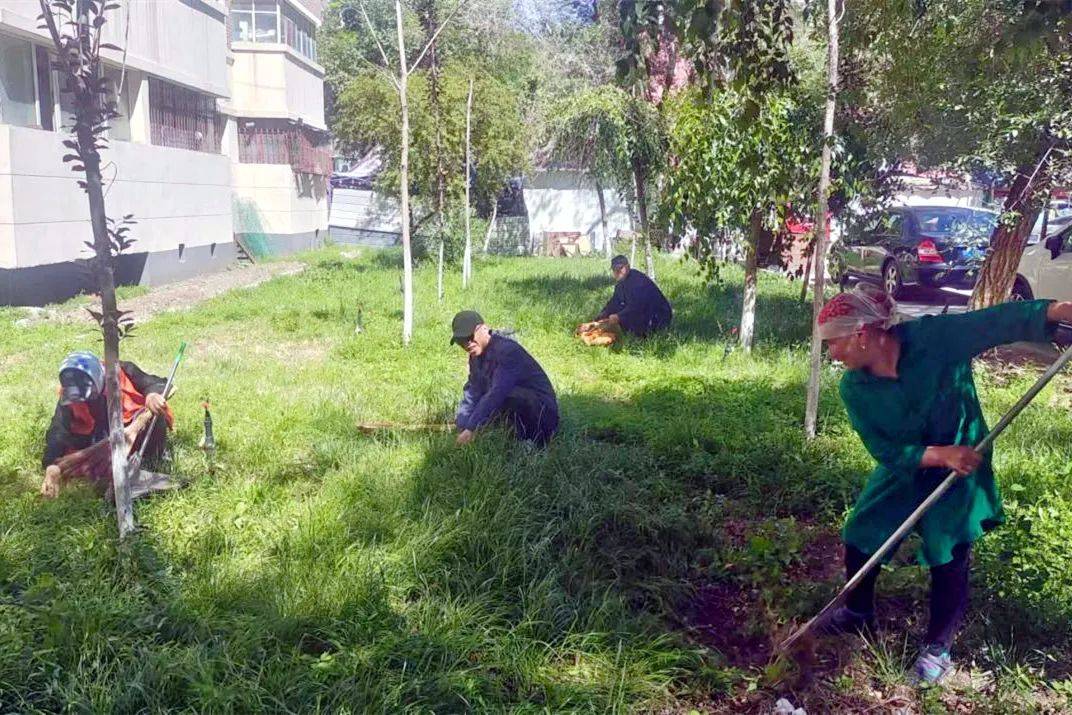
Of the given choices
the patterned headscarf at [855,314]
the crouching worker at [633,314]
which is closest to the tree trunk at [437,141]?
the crouching worker at [633,314]

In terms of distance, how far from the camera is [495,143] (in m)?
17.8

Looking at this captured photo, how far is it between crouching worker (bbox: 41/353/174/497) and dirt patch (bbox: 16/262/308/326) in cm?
560

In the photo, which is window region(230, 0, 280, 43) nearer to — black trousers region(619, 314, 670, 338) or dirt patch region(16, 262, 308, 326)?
dirt patch region(16, 262, 308, 326)

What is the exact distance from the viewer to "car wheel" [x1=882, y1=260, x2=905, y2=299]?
1450 cm

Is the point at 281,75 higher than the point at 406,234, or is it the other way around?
the point at 281,75

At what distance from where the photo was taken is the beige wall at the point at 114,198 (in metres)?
11.6

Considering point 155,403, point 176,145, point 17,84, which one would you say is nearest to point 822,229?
point 155,403

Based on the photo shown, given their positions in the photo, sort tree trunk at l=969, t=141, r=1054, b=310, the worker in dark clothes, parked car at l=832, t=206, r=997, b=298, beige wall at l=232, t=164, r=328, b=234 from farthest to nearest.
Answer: beige wall at l=232, t=164, r=328, b=234 < parked car at l=832, t=206, r=997, b=298 < tree trunk at l=969, t=141, r=1054, b=310 < the worker in dark clothes

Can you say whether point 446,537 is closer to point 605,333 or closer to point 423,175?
point 605,333

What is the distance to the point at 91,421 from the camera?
5.05 m

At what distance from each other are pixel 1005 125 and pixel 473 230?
14452 mm

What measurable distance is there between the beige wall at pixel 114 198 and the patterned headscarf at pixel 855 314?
270 inches

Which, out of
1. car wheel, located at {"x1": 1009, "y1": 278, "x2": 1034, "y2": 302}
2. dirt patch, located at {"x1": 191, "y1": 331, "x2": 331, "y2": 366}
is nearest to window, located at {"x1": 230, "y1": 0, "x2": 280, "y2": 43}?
dirt patch, located at {"x1": 191, "y1": 331, "x2": 331, "y2": 366}

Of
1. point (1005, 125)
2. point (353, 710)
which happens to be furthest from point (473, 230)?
point (353, 710)
